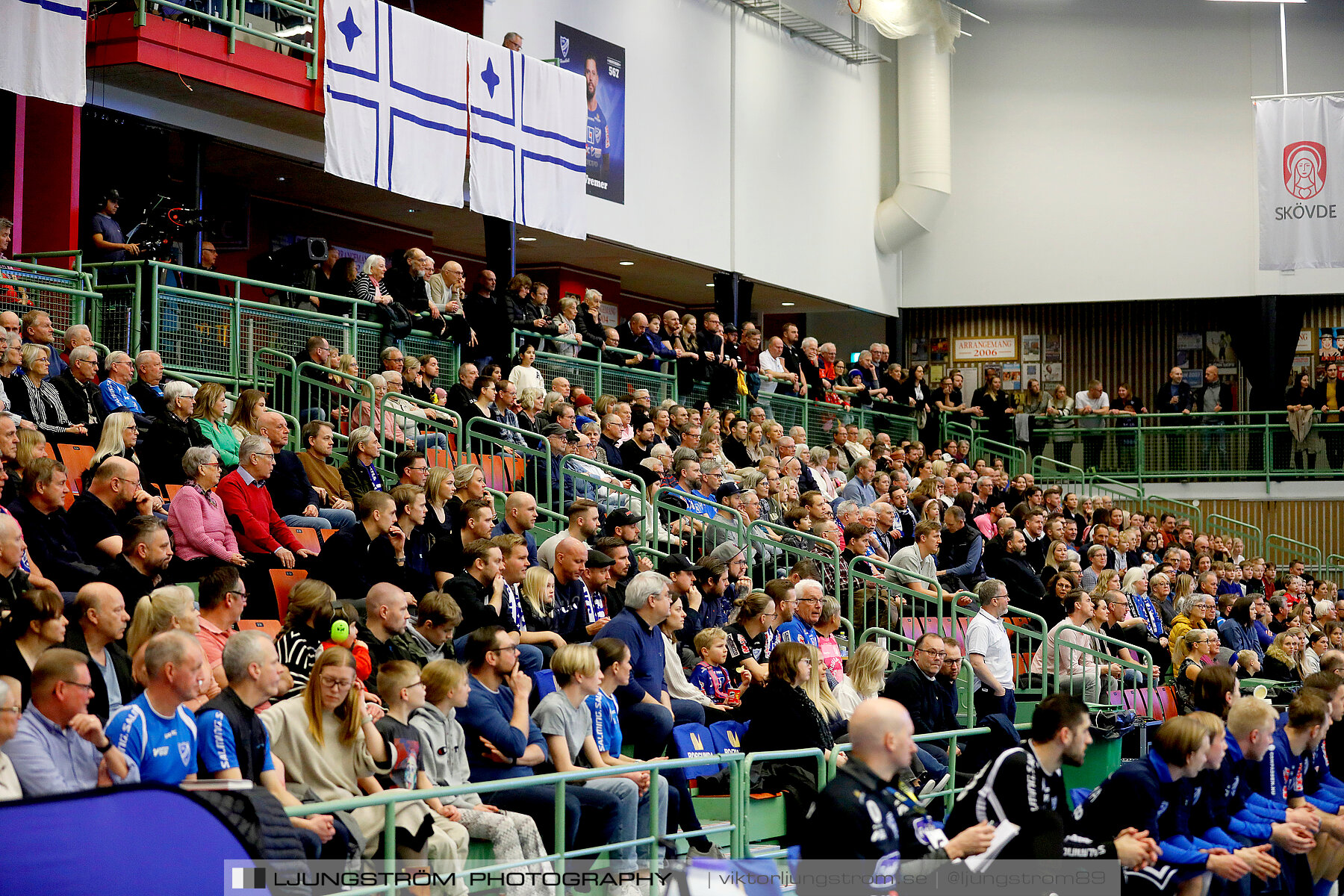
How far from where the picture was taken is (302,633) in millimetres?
6879

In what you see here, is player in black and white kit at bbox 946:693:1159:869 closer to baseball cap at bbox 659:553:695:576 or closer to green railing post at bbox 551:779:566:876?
green railing post at bbox 551:779:566:876

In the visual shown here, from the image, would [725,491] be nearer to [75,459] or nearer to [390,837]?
[75,459]

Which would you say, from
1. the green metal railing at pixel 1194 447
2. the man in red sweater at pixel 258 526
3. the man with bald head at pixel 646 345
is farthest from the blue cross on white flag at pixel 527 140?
the green metal railing at pixel 1194 447

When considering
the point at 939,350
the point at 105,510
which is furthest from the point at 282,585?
the point at 939,350

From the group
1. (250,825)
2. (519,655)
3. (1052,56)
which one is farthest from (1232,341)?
(250,825)

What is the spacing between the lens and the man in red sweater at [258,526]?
873 centimetres

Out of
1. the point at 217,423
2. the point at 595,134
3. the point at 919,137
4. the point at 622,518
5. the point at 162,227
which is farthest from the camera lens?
the point at 919,137

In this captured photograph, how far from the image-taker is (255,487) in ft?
29.5

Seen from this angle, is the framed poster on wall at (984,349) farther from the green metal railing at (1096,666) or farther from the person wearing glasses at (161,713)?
the person wearing glasses at (161,713)

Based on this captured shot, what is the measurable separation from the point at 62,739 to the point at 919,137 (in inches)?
843

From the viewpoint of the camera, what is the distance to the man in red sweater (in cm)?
873

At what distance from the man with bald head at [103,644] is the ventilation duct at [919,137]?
20308mm

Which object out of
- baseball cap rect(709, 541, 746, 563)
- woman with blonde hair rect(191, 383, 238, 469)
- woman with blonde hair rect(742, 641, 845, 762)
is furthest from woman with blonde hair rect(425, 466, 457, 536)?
woman with blonde hair rect(742, 641, 845, 762)

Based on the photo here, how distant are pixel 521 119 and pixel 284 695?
31.9 ft
